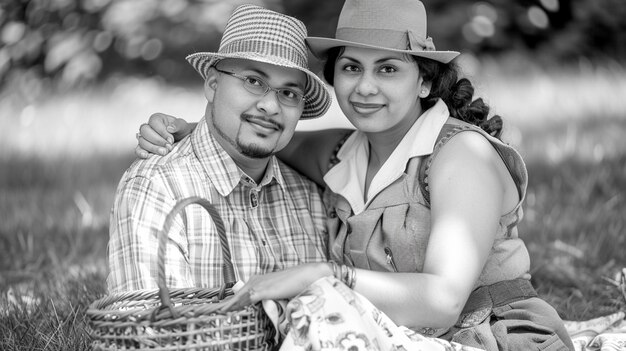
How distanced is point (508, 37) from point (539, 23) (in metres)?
1.80

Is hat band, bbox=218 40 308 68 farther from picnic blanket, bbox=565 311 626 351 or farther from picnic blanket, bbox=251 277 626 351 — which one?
picnic blanket, bbox=565 311 626 351

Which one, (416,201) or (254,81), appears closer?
(416,201)

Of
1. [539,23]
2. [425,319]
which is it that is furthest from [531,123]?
[425,319]

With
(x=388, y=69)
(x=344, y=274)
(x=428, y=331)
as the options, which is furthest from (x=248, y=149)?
(x=428, y=331)

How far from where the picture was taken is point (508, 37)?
975cm

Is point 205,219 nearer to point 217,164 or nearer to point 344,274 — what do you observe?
point 217,164

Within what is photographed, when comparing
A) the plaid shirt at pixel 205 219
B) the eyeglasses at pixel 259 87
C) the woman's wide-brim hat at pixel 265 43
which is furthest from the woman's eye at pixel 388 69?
the plaid shirt at pixel 205 219

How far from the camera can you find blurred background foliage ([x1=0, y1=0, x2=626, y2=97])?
8.59 m

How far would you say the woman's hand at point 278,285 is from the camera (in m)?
2.30

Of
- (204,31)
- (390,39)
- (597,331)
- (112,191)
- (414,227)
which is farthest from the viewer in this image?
(204,31)

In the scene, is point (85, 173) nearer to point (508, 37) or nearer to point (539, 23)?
point (539, 23)

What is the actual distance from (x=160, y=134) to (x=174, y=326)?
1.11 m

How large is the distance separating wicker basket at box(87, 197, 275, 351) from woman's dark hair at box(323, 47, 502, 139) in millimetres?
1123

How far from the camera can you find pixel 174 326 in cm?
227
